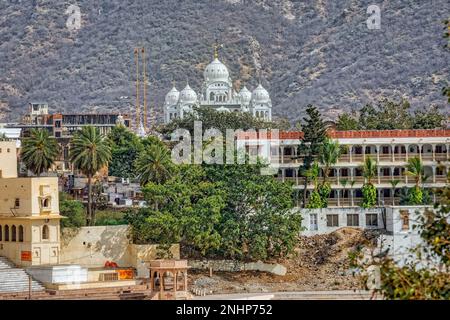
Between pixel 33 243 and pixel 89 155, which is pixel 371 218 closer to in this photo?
pixel 89 155

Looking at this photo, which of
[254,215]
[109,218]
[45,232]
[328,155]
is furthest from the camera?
[328,155]

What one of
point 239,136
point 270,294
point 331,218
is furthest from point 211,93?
point 270,294

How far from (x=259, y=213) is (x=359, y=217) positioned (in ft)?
23.7

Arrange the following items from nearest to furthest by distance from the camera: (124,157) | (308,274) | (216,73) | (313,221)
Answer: (308,274) < (313,221) < (124,157) < (216,73)

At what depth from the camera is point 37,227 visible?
3344 inches

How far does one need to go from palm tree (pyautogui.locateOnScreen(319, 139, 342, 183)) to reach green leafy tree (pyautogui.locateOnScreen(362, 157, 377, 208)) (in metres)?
1.76

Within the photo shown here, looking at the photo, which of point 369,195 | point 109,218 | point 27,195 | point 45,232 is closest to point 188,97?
point 369,195

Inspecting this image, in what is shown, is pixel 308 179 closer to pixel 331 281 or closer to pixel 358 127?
pixel 331 281

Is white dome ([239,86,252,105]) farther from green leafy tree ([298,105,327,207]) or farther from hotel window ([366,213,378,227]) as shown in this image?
hotel window ([366,213,378,227])

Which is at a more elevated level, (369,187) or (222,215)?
(369,187)

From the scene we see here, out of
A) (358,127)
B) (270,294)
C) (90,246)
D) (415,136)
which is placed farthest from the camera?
(358,127)

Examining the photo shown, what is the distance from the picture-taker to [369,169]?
97938mm

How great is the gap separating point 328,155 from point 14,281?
988 inches

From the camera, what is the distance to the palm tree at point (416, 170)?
97000mm
